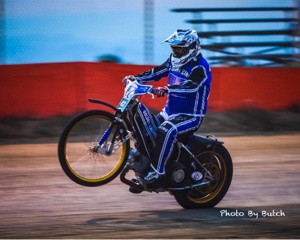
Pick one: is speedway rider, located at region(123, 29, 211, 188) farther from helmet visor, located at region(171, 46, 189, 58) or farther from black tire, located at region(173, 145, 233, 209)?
black tire, located at region(173, 145, 233, 209)

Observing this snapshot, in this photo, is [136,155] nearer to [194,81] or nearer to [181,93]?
[181,93]

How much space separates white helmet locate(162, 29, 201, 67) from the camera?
7.33m

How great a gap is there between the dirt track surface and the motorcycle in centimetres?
29

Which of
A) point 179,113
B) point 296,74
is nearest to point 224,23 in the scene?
point 296,74

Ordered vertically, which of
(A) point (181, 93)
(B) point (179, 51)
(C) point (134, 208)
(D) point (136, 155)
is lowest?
(C) point (134, 208)

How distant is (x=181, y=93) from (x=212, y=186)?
1.24 meters

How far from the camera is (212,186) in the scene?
7.85 m

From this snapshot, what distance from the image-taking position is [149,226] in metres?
6.76

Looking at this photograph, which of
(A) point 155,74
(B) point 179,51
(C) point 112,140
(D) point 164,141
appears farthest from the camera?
(A) point 155,74

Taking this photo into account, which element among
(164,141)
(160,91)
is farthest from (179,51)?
(164,141)

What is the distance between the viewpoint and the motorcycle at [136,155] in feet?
23.2

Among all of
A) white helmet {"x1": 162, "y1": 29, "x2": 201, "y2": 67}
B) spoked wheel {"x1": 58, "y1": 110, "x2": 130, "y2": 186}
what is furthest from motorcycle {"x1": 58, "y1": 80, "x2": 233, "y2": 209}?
white helmet {"x1": 162, "y1": 29, "x2": 201, "y2": 67}

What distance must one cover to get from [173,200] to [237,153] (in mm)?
3643

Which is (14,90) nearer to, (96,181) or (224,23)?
(224,23)
